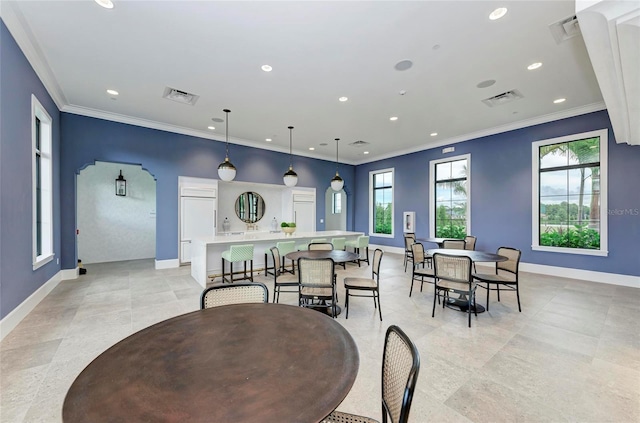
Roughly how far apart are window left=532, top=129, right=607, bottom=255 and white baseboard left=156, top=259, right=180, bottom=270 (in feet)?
28.0

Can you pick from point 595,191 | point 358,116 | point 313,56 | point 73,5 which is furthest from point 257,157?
point 595,191

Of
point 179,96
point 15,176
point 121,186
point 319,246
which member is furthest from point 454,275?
point 121,186

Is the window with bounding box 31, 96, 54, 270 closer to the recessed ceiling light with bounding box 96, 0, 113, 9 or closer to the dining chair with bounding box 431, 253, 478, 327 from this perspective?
the recessed ceiling light with bounding box 96, 0, 113, 9

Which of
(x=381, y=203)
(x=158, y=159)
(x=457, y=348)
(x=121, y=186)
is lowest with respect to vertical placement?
(x=457, y=348)

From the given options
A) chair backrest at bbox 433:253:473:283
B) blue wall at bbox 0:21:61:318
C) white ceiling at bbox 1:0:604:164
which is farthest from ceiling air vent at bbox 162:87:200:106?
chair backrest at bbox 433:253:473:283

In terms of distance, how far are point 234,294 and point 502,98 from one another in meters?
5.72

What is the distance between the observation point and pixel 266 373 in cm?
107

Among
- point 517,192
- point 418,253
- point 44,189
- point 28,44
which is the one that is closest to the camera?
point 28,44

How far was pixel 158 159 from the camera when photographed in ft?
20.9

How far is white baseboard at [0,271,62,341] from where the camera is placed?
2955 millimetres

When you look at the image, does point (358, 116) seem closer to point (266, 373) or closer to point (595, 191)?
point (595, 191)

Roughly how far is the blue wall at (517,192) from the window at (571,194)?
0.12m

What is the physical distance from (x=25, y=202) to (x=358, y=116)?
5.69 m

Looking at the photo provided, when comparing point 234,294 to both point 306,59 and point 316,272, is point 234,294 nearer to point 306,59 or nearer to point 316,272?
point 316,272
